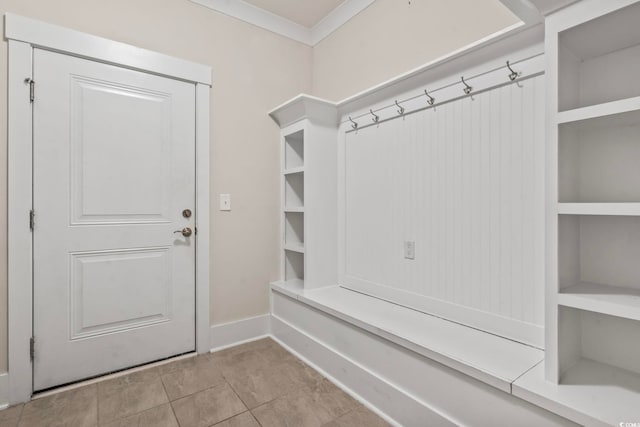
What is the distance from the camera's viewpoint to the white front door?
1.81 m

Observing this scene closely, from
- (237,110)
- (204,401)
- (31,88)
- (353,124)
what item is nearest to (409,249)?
(353,124)

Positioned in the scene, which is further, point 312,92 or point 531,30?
point 312,92

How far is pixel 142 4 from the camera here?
6.75 ft

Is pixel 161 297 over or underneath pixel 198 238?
underneath

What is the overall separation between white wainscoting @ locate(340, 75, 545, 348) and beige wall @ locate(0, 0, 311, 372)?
0.80 metres

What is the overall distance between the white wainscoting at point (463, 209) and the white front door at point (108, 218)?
1.28 m

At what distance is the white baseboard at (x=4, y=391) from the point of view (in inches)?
66.5

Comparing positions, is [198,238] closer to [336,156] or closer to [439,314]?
[336,156]

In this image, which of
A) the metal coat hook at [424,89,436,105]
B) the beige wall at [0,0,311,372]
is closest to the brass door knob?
the beige wall at [0,0,311,372]

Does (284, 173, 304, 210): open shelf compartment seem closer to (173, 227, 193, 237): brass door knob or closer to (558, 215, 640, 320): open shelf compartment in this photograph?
(173, 227, 193, 237): brass door knob

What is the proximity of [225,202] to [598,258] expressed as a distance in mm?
2120

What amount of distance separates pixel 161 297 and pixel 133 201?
652 millimetres

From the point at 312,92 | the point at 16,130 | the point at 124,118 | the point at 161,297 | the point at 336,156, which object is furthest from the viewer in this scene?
the point at 312,92

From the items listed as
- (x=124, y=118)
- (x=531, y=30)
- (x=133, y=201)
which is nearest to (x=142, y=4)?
(x=124, y=118)
